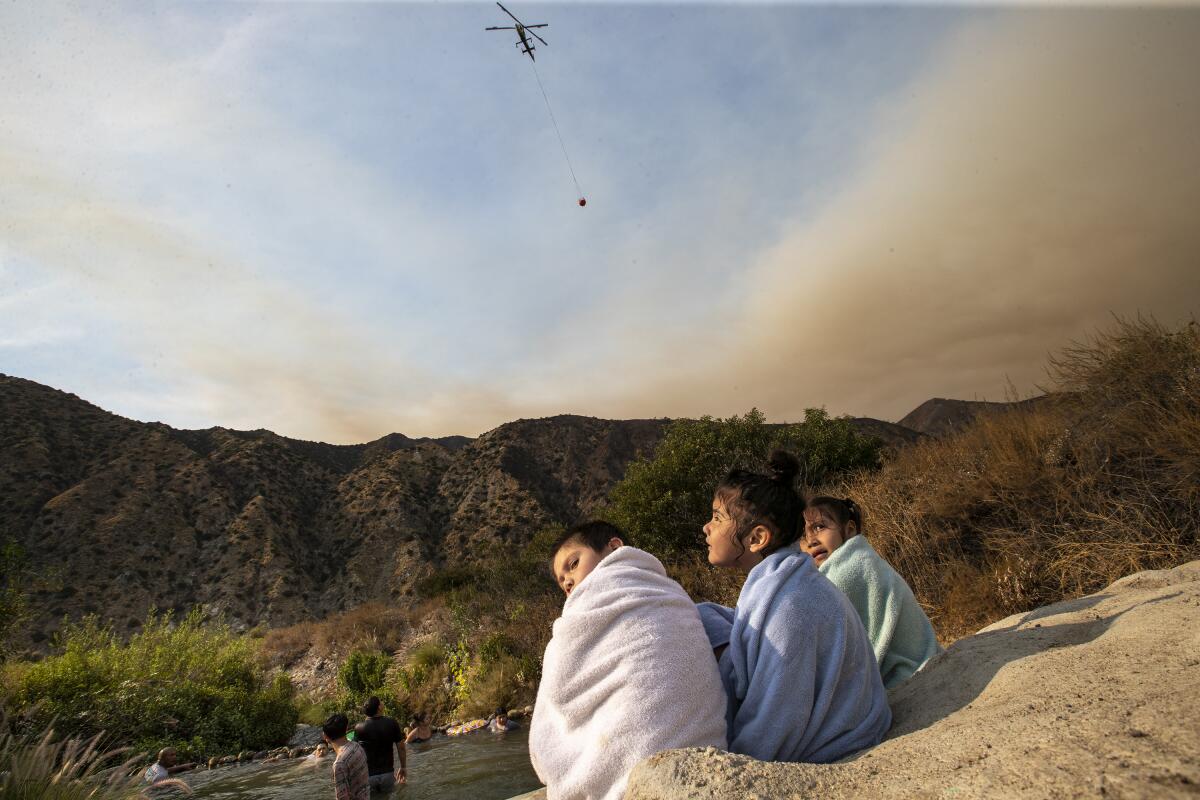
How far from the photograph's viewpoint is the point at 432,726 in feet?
52.4

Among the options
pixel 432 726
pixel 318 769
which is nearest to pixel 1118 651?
pixel 318 769

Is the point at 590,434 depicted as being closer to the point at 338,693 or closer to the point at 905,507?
the point at 338,693

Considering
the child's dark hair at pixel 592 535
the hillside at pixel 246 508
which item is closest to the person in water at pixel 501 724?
the child's dark hair at pixel 592 535

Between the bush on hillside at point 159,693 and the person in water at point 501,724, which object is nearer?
the bush on hillside at point 159,693

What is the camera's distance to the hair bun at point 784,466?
9.66 ft

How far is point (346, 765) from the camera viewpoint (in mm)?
6953

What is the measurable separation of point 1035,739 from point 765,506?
120 cm

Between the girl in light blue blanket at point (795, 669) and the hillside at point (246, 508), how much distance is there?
107 feet

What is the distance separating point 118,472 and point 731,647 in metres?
44.1

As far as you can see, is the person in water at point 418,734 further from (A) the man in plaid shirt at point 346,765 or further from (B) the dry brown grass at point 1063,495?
(B) the dry brown grass at point 1063,495

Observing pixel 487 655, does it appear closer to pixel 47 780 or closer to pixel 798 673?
pixel 47 780

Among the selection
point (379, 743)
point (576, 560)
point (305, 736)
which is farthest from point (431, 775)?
point (576, 560)

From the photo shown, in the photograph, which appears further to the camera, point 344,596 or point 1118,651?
point 344,596

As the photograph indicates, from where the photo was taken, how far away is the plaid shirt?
6.90m
